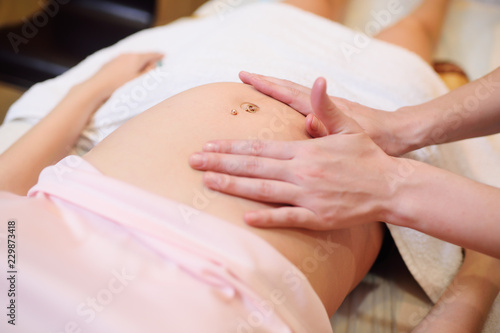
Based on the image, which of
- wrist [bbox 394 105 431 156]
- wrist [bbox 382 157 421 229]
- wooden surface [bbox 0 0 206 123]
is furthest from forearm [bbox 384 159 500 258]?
wooden surface [bbox 0 0 206 123]

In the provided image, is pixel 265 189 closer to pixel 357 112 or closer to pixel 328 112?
pixel 328 112

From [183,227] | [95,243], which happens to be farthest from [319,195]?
[95,243]

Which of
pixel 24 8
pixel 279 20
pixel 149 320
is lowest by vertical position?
pixel 24 8

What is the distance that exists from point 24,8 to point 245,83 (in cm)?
227

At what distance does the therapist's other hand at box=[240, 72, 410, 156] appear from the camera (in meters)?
0.88

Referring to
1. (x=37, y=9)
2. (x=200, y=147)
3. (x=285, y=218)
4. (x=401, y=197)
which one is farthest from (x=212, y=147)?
(x=37, y=9)

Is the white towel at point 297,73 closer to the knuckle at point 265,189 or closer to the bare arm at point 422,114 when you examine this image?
the bare arm at point 422,114

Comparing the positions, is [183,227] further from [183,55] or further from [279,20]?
[279,20]

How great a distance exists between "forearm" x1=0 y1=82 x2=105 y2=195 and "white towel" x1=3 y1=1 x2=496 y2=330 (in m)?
0.04

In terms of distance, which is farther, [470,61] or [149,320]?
[470,61]

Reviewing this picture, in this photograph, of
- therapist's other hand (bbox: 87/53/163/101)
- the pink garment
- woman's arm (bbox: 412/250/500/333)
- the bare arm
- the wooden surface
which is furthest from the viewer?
the wooden surface

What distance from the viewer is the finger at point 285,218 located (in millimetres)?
650

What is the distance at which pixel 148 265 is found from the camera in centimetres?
57

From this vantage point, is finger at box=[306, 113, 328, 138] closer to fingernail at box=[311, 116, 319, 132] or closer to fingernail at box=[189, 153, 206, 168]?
fingernail at box=[311, 116, 319, 132]
